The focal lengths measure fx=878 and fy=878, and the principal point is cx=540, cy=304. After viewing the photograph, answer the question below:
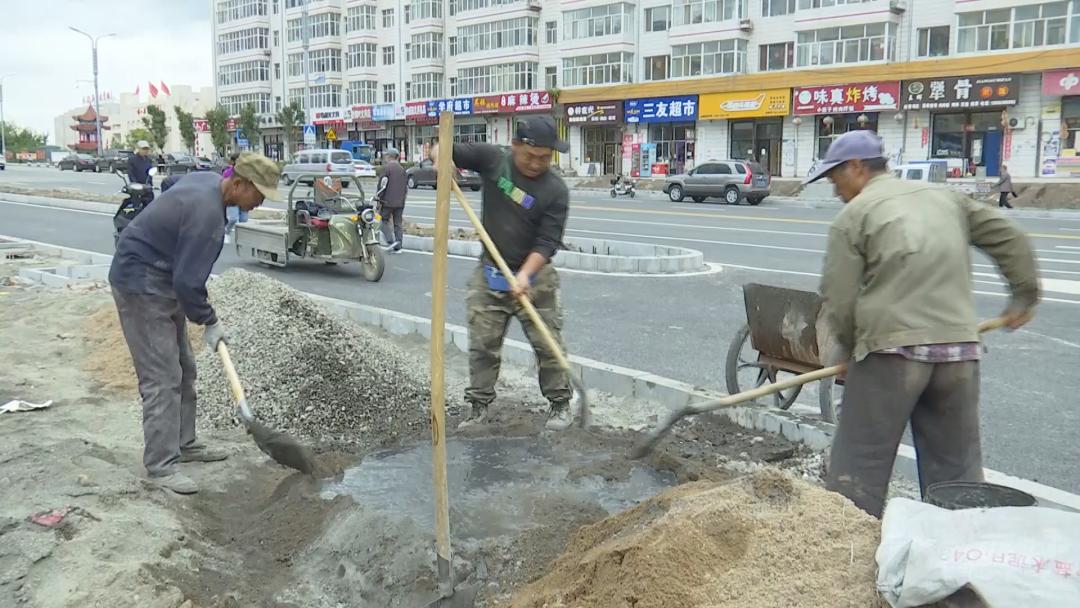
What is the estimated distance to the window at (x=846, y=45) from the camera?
121ft

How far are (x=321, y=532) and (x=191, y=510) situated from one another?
2.35 feet

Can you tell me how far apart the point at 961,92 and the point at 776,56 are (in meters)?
9.10

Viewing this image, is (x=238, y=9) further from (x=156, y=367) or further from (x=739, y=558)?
(x=739, y=558)

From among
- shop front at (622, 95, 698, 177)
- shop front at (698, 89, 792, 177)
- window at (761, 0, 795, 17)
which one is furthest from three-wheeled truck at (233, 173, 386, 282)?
window at (761, 0, 795, 17)

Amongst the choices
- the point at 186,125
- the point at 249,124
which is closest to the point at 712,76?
the point at 249,124

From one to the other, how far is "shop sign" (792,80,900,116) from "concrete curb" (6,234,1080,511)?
108 ft

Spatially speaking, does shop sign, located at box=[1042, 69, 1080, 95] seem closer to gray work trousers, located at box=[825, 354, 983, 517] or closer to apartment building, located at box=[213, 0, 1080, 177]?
apartment building, located at box=[213, 0, 1080, 177]

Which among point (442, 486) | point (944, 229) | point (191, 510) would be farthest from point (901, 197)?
point (191, 510)

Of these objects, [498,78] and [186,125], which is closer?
[498,78]

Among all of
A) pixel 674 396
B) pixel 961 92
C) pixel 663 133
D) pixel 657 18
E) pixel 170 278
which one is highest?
pixel 657 18

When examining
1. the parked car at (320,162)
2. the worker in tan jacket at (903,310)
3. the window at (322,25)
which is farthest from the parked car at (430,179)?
the window at (322,25)

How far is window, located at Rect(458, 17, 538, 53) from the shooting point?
51.2 meters

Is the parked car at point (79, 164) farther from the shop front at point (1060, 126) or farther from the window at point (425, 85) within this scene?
the shop front at point (1060, 126)

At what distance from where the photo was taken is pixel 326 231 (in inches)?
468
